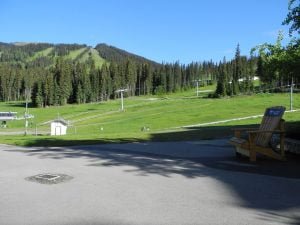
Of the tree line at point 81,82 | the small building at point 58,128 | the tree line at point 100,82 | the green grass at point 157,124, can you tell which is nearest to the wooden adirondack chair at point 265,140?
the green grass at point 157,124

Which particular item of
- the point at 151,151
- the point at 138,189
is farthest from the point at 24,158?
the point at 138,189

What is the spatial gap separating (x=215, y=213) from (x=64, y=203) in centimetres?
252

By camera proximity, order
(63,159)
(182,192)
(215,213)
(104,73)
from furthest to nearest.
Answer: (104,73), (63,159), (182,192), (215,213)

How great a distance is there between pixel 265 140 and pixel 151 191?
5.41 m

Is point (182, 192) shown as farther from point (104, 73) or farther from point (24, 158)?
point (104, 73)

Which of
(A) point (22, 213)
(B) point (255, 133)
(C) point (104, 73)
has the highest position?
(C) point (104, 73)

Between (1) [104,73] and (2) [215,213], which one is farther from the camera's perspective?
(1) [104,73]

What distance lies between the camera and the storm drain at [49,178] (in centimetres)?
966

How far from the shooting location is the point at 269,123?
13.4 meters

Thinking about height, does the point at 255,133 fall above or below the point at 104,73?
below

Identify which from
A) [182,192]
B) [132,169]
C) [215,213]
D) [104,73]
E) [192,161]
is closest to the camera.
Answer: [215,213]

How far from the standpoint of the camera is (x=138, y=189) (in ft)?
28.6

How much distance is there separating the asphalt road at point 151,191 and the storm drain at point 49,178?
111 mm

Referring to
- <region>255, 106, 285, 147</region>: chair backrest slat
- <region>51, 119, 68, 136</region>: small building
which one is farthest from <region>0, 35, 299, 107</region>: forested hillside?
<region>255, 106, 285, 147</region>: chair backrest slat
